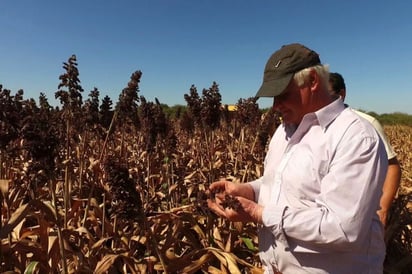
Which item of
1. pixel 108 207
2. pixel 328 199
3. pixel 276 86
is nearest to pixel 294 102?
pixel 276 86

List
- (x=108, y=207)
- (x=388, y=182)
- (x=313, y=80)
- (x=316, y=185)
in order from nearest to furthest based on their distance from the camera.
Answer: (x=316, y=185) < (x=313, y=80) < (x=388, y=182) < (x=108, y=207)

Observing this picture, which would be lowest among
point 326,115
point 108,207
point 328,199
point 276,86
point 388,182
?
point 108,207

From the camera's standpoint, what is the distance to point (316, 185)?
215cm

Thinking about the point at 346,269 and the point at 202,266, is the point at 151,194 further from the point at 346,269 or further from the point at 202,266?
the point at 346,269

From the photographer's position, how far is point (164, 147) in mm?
5137

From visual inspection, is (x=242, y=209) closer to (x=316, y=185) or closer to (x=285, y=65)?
(x=316, y=185)

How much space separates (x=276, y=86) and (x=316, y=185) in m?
0.61

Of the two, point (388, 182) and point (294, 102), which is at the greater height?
point (294, 102)

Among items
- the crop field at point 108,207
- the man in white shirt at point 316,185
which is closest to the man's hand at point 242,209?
the man in white shirt at point 316,185

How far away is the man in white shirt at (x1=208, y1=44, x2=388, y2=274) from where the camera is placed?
6.37 feet

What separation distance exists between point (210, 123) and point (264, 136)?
0.79 metres

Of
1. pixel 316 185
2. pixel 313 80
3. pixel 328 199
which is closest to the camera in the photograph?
pixel 328 199

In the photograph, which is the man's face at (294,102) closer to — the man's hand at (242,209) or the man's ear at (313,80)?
the man's ear at (313,80)

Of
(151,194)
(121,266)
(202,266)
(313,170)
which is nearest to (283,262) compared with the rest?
(313,170)
